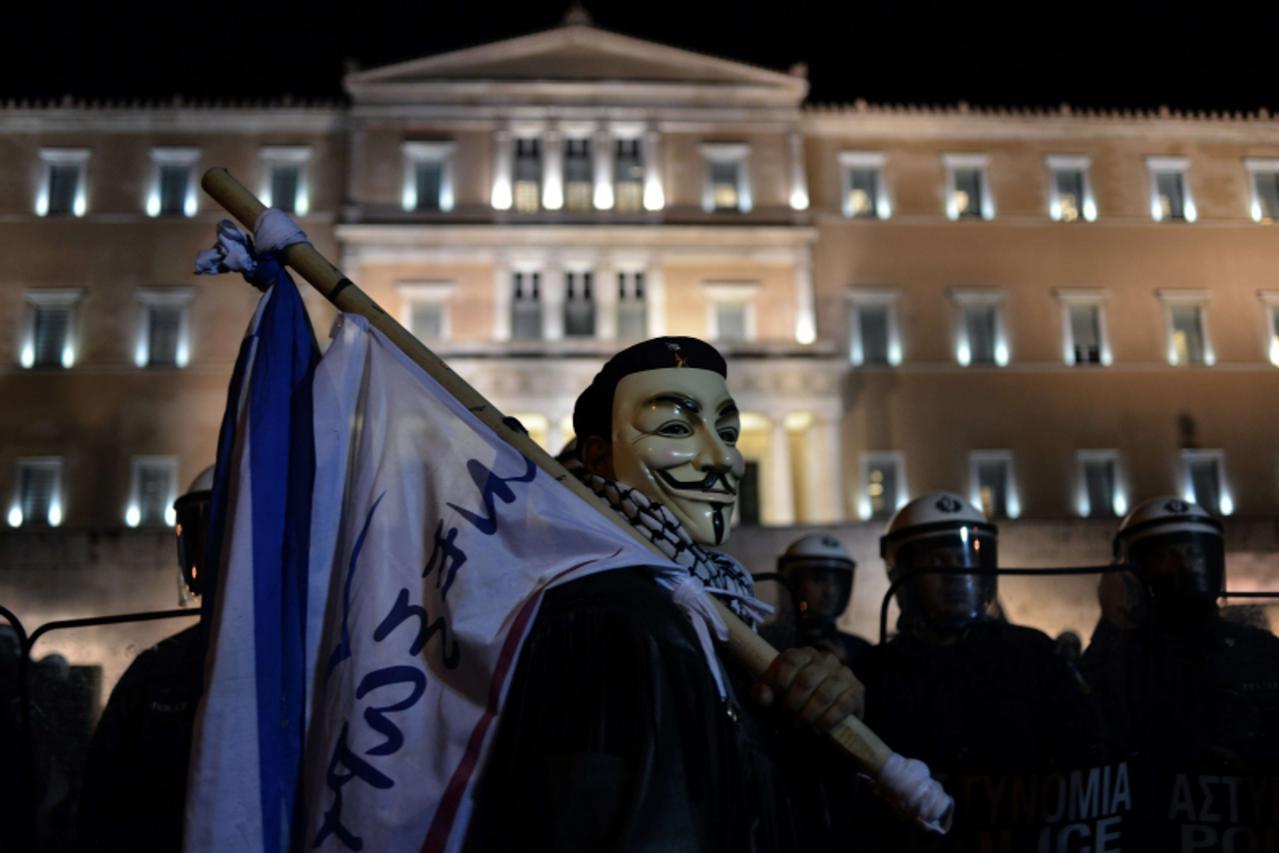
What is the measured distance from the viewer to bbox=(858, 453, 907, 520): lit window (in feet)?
99.6

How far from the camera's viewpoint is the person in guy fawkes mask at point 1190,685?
4.76 metres

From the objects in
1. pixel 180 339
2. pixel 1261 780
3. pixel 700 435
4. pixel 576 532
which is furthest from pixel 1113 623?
pixel 180 339

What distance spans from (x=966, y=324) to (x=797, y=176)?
545cm

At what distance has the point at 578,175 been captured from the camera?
32.3 metres

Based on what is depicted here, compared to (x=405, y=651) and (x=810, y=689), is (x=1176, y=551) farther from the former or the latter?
(x=405, y=651)

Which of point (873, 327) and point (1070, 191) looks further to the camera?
point (1070, 191)

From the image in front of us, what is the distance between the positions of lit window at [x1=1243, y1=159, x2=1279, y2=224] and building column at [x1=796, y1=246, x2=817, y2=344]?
11.7m

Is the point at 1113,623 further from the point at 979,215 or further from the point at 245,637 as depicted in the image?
the point at 979,215

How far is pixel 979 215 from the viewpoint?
33.0m

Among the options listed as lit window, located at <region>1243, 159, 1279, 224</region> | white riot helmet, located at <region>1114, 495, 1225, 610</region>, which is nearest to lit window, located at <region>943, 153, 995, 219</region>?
lit window, located at <region>1243, 159, 1279, 224</region>

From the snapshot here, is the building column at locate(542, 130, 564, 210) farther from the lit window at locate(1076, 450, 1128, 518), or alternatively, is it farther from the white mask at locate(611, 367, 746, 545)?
the white mask at locate(611, 367, 746, 545)

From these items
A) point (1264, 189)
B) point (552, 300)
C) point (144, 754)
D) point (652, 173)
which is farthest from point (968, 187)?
point (144, 754)

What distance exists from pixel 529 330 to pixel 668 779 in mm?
29270

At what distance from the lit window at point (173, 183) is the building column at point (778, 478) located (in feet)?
48.6
